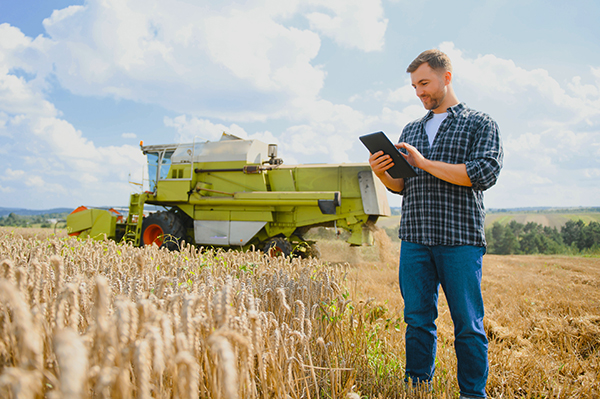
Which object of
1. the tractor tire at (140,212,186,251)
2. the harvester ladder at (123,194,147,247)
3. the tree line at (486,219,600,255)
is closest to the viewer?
the tractor tire at (140,212,186,251)

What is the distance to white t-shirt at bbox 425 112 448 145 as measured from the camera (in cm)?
252

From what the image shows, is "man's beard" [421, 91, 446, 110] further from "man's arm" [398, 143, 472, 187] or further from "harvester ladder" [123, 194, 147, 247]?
"harvester ladder" [123, 194, 147, 247]

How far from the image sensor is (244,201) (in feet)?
26.6

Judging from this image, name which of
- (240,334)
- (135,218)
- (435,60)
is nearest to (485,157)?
(435,60)

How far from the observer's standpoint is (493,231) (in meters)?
15.9

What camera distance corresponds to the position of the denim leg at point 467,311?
2100 millimetres

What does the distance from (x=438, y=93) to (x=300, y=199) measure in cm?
540

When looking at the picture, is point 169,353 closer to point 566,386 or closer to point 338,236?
point 566,386

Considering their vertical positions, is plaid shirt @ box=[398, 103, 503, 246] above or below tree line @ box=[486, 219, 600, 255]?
above

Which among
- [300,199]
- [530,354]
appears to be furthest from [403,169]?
[300,199]

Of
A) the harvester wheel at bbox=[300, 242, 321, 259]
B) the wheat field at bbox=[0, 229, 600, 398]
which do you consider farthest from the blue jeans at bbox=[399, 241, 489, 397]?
the harvester wheel at bbox=[300, 242, 321, 259]

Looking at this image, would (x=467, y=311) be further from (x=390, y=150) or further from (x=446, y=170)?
(x=390, y=150)

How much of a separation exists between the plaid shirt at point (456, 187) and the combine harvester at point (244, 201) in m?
4.90

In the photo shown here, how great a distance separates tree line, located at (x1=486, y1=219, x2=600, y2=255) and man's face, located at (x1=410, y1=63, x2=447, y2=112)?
1141cm
